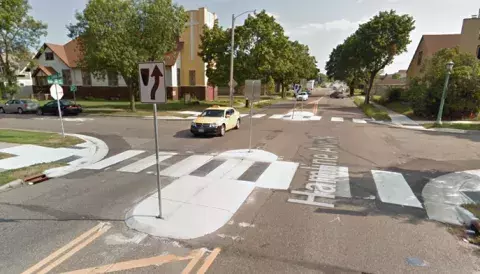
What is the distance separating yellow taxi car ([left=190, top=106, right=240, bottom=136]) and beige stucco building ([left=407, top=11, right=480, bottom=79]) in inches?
900

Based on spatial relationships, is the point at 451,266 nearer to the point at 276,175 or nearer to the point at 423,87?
the point at 276,175

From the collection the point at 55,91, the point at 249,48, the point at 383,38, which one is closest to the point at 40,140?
the point at 55,91

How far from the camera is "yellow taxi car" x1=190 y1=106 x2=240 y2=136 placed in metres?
13.3

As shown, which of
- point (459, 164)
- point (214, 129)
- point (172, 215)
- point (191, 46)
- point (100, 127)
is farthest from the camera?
point (191, 46)

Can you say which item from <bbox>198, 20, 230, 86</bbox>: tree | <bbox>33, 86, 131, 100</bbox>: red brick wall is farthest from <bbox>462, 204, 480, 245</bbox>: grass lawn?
<bbox>33, 86, 131, 100</bbox>: red brick wall

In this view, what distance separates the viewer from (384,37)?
31.2m

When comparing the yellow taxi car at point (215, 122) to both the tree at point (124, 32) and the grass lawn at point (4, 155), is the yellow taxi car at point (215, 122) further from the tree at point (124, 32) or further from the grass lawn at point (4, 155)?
the tree at point (124, 32)

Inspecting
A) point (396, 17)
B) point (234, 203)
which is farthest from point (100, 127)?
point (396, 17)

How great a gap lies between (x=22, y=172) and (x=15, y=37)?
36733mm

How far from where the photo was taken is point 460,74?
64.4 ft

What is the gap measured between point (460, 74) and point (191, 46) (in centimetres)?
3116

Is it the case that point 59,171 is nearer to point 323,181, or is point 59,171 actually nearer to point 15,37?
point 323,181

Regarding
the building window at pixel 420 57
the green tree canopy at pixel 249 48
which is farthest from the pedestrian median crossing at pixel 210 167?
the building window at pixel 420 57

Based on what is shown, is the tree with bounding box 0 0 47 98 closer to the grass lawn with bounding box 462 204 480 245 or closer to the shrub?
the grass lawn with bounding box 462 204 480 245
